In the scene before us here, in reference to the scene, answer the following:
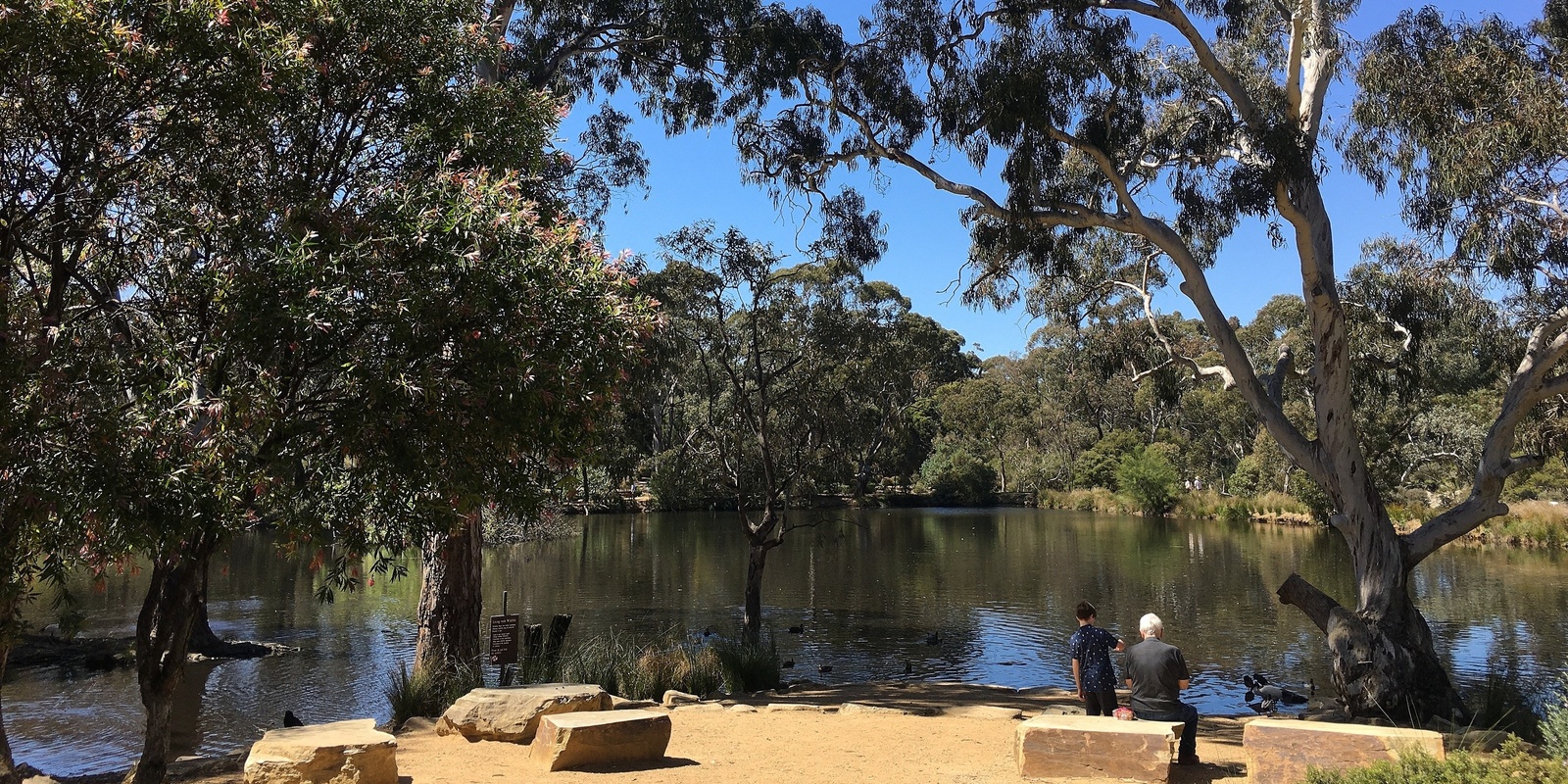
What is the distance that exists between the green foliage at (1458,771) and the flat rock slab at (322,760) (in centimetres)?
437

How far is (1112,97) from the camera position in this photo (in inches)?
439

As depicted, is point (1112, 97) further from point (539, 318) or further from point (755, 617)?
point (539, 318)

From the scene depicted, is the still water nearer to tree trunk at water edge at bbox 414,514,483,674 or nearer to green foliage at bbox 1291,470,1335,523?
green foliage at bbox 1291,470,1335,523

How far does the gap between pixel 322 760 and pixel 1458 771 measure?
5.00 m

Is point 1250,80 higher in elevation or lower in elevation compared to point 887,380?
higher

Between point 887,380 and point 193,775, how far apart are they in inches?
435

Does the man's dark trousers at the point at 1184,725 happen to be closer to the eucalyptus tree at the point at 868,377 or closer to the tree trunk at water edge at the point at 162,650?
the tree trunk at water edge at the point at 162,650

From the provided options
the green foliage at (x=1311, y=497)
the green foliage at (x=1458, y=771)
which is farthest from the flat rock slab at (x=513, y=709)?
the green foliage at (x=1311, y=497)

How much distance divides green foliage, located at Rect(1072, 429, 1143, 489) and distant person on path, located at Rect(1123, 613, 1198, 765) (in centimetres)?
4499

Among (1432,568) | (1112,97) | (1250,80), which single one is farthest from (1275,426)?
(1432,568)

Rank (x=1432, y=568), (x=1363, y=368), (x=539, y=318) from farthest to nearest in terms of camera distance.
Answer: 1. (x=1432, y=568)
2. (x=1363, y=368)
3. (x=539, y=318)

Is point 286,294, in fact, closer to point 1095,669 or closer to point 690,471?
point 1095,669

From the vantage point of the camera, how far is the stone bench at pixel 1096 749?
5188mm

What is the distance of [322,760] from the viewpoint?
493cm
